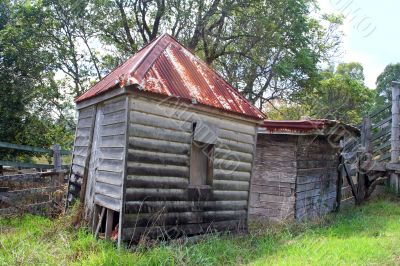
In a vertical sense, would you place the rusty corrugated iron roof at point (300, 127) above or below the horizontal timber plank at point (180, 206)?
above

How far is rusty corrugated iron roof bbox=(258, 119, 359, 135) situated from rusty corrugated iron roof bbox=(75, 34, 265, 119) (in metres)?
0.90

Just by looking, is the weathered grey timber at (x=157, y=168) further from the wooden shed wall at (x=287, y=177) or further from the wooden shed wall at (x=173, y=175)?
the wooden shed wall at (x=287, y=177)

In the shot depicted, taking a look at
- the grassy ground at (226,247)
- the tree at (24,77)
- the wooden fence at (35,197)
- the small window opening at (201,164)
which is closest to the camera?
the grassy ground at (226,247)

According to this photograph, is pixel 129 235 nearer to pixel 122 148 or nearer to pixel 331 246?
pixel 122 148

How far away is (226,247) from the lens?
6.38 m

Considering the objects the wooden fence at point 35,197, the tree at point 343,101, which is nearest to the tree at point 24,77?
the wooden fence at point 35,197

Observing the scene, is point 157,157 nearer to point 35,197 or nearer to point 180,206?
point 180,206

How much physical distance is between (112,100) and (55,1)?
12204mm

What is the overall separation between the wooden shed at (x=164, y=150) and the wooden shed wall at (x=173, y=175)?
0.06 feet

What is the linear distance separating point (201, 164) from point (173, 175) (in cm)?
105

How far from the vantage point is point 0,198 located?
27.1ft

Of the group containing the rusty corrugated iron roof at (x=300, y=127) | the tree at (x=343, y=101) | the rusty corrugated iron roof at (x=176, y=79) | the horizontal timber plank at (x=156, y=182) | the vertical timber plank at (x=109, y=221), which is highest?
the tree at (x=343, y=101)

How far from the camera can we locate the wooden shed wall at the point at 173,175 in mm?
6191

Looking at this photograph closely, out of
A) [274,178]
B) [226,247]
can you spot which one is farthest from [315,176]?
[226,247]
